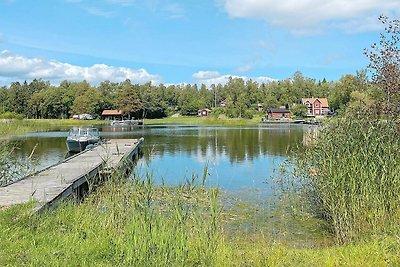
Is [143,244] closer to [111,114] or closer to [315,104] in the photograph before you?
[111,114]

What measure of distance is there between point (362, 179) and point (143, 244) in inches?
171

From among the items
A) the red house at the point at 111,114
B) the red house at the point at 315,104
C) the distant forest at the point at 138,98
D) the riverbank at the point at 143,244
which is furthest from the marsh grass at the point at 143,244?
the red house at the point at 315,104

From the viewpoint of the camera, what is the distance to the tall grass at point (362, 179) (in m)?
7.42

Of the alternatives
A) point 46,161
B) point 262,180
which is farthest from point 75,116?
point 262,180

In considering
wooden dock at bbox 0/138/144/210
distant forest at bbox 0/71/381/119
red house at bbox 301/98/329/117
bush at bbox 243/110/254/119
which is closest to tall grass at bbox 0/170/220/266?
wooden dock at bbox 0/138/144/210

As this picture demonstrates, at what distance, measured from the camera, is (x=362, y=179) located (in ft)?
25.1

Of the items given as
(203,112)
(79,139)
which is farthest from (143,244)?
(203,112)

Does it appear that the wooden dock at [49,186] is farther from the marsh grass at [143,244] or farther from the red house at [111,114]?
the red house at [111,114]

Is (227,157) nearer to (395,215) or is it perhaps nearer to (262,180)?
(262,180)

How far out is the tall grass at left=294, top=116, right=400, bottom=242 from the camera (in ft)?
24.3

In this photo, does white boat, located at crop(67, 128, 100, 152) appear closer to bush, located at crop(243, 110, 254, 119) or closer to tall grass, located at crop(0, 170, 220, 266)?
tall grass, located at crop(0, 170, 220, 266)

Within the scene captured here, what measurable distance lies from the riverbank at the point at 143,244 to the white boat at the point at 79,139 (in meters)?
22.3

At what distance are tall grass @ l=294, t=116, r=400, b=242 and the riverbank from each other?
2.41 feet

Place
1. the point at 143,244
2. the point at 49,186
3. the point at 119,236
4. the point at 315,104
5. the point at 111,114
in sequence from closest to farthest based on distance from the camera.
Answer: the point at 143,244 < the point at 119,236 < the point at 49,186 < the point at 111,114 < the point at 315,104
